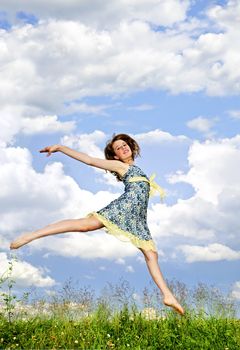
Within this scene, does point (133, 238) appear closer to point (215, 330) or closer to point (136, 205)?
point (136, 205)

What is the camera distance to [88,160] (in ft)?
28.1

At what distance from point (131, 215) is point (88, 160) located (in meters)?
0.93

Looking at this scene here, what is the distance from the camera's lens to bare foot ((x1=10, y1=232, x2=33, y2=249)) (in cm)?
827

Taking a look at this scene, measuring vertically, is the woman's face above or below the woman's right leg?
above

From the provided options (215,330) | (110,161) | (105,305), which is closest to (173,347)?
(215,330)

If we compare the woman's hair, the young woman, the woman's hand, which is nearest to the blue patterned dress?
the young woman

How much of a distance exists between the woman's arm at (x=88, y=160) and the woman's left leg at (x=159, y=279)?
1.18 m

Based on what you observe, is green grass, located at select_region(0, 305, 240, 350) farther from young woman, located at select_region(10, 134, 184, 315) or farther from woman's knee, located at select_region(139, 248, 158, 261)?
woman's knee, located at select_region(139, 248, 158, 261)

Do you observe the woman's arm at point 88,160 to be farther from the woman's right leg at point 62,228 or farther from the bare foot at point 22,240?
the bare foot at point 22,240

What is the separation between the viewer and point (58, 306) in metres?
8.70

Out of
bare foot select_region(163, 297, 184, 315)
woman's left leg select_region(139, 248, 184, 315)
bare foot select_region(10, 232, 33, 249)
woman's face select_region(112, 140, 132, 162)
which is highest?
woman's face select_region(112, 140, 132, 162)

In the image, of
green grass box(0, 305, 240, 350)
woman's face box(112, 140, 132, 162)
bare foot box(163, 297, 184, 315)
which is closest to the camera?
green grass box(0, 305, 240, 350)

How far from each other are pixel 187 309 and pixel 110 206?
5.72 feet

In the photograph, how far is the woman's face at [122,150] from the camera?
8914 mm
